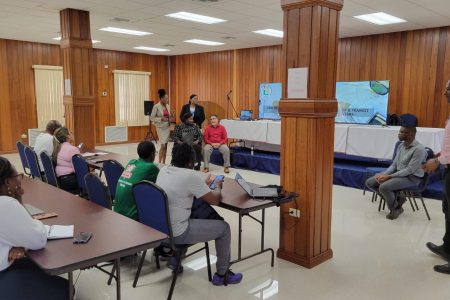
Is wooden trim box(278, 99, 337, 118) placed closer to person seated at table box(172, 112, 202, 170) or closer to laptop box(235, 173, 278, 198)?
laptop box(235, 173, 278, 198)

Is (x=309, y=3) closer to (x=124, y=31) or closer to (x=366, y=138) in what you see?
(x=366, y=138)

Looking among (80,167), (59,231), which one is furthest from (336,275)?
(80,167)

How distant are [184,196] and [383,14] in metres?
5.16

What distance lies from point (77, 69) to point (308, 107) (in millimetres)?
4303

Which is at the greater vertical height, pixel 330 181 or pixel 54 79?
pixel 54 79

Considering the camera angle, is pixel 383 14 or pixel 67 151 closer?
pixel 67 151

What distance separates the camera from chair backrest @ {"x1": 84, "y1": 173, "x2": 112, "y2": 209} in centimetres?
287

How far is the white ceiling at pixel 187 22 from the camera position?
5.57 m

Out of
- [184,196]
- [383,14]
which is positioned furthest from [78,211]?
[383,14]

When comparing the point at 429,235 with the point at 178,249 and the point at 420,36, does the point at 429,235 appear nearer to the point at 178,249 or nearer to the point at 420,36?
the point at 178,249

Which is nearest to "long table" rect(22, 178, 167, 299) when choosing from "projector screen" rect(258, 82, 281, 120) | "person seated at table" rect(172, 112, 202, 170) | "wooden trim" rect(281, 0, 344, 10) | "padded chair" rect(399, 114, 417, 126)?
"wooden trim" rect(281, 0, 344, 10)

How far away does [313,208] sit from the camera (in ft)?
10.5

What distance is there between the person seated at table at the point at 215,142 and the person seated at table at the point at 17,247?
5.54 meters

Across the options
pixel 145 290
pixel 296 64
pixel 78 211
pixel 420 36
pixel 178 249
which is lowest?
pixel 145 290
